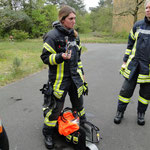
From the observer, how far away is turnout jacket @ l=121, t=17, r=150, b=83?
2.72 metres

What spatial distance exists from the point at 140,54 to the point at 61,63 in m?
1.45

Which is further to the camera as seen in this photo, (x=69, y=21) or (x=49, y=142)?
(x=49, y=142)

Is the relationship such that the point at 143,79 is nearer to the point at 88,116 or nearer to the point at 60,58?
the point at 88,116

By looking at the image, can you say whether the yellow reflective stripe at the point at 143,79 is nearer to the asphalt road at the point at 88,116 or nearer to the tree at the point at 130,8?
the asphalt road at the point at 88,116

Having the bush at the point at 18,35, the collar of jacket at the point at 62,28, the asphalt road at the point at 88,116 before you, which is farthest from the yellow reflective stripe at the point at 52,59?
the bush at the point at 18,35

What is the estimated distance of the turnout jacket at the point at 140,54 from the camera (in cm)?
272

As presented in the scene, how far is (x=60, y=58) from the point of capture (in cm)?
208

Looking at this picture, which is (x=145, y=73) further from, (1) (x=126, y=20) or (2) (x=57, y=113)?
(1) (x=126, y=20)

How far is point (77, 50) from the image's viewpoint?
2432 mm

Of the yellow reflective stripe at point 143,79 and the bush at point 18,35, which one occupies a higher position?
the yellow reflective stripe at point 143,79

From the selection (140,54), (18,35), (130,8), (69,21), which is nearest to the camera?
(69,21)

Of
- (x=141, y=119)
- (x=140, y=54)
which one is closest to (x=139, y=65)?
(x=140, y=54)

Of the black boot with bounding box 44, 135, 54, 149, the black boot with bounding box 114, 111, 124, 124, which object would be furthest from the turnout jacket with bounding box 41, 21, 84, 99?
the black boot with bounding box 114, 111, 124, 124

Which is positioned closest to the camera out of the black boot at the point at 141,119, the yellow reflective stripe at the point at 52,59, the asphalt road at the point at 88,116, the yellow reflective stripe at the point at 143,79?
the yellow reflective stripe at the point at 52,59
